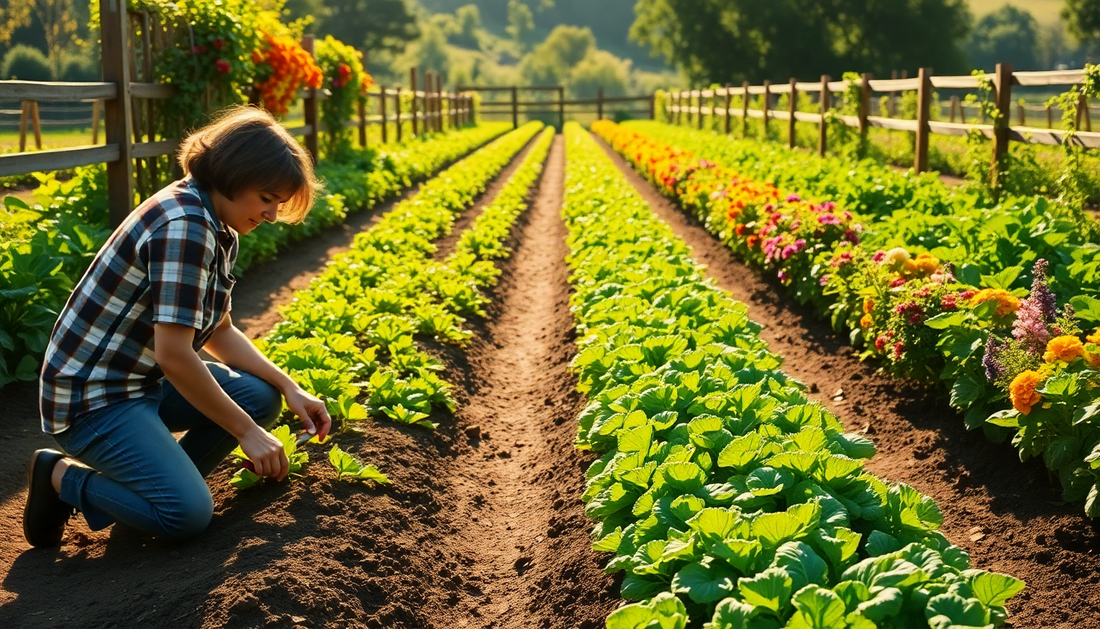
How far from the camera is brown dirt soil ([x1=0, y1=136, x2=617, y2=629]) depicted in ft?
9.73

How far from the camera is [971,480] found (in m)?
4.17

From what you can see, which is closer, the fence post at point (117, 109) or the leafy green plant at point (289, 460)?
the leafy green plant at point (289, 460)

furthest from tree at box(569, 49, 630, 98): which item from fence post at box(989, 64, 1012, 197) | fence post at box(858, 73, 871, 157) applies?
fence post at box(989, 64, 1012, 197)

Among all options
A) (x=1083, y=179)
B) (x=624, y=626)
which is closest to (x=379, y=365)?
(x=624, y=626)

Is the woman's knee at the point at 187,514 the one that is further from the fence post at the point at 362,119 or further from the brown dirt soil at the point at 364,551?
the fence post at the point at 362,119

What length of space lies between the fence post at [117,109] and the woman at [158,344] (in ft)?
12.9

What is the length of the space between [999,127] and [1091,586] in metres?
6.01

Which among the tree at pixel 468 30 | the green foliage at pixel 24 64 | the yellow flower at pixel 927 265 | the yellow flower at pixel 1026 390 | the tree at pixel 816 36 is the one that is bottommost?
the yellow flower at pixel 1026 390

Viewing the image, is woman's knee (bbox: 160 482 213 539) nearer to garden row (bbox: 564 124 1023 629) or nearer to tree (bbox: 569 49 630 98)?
garden row (bbox: 564 124 1023 629)

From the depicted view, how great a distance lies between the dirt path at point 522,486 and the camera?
3383mm

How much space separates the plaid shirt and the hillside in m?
165

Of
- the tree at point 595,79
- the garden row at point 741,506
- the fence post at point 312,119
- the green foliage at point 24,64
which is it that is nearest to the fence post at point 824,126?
the fence post at point 312,119

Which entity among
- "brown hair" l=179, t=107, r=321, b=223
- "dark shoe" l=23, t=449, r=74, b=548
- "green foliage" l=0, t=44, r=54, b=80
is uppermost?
"green foliage" l=0, t=44, r=54, b=80

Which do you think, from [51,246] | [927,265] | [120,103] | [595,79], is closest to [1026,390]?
[927,265]
